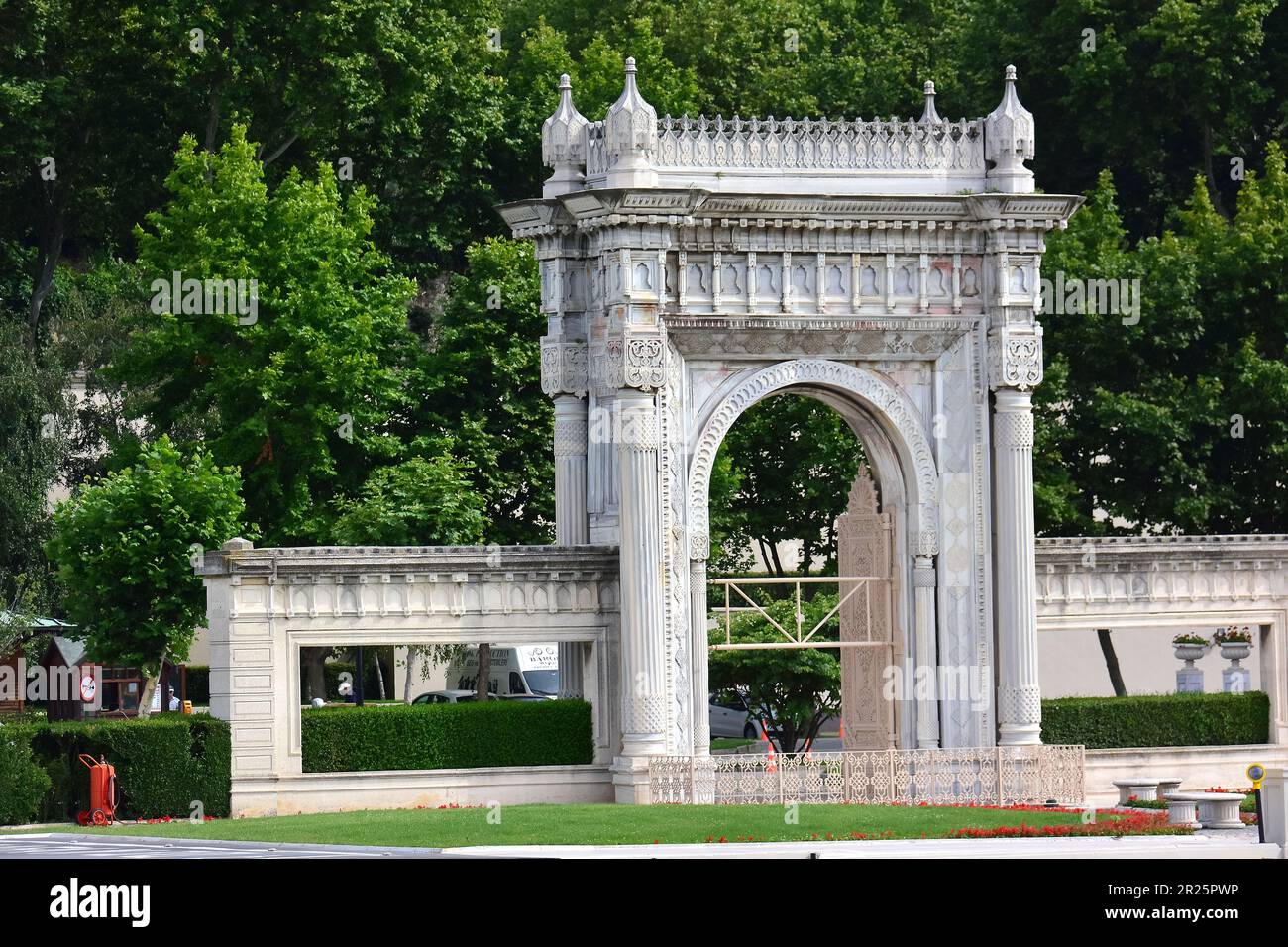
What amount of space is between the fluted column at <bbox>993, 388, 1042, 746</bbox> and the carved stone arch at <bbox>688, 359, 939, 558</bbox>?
1156 millimetres

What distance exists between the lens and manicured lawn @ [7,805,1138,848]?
33.2 metres

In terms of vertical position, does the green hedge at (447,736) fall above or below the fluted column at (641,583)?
below

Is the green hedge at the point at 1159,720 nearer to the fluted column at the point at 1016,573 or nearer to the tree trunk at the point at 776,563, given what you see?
the fluted column at the point at 1016,573

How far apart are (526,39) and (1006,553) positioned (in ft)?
Answer: 134

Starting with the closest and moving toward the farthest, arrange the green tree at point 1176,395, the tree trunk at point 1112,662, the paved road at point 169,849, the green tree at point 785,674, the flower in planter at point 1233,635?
the paved road at point 169,849 → the flower in planter at point 1233,635 → the green tree at point 1176,395 → the green tree at point 785,674 → the tree trunk at point 1112,662

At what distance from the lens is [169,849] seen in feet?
107

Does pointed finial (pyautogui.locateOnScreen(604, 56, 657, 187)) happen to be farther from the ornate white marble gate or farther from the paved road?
the paved road

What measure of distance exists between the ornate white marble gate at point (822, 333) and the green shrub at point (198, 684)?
2632 cm

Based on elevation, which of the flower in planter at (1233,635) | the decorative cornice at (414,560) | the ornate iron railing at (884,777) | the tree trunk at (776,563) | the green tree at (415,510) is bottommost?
the ornate iron railing at (884,777)

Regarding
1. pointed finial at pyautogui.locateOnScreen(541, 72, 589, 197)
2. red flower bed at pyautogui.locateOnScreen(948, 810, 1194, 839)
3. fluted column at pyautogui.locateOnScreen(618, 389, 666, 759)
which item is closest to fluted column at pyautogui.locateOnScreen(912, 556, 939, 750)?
fluted column at pyautogui.locateOnScreen(618, 389, 666, 759)

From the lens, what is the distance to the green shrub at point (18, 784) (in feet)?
128

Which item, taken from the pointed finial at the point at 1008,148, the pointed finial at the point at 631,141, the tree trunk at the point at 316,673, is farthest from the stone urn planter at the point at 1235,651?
the tree trunk at the point at 316,673

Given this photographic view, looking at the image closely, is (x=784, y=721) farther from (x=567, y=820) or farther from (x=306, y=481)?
(x=567, y=820)
